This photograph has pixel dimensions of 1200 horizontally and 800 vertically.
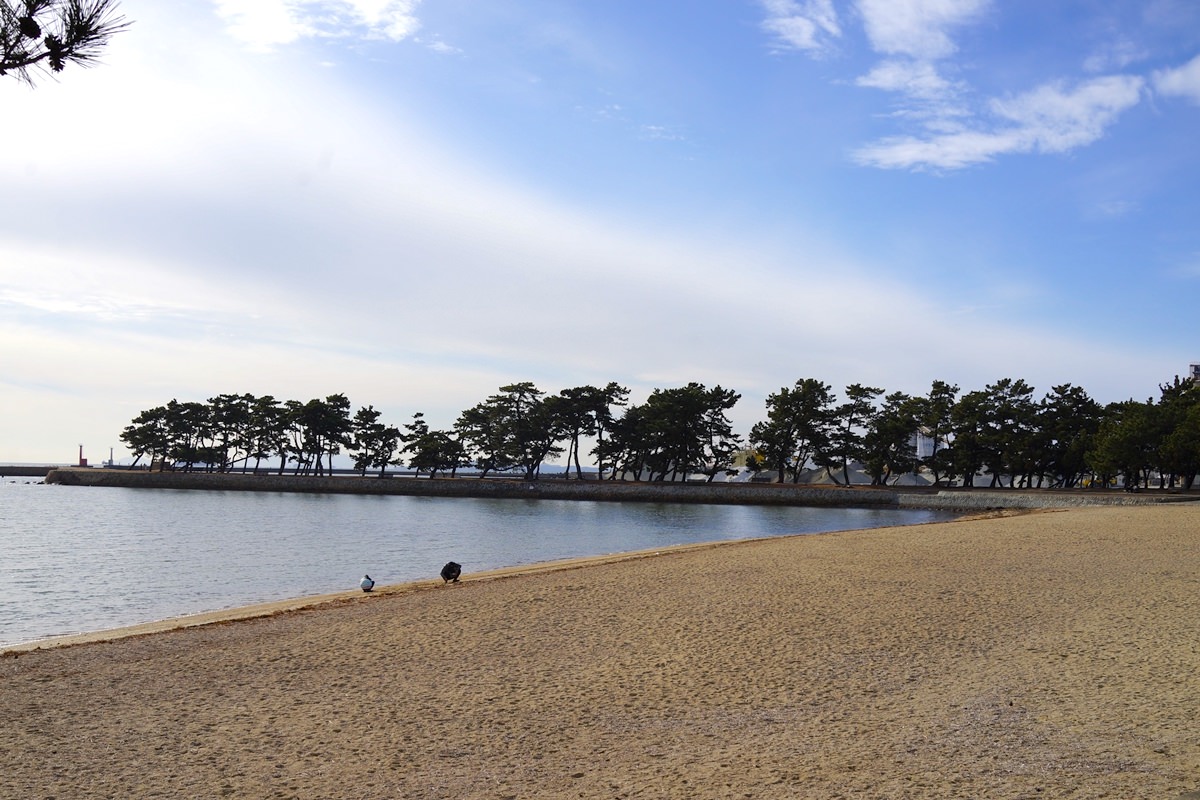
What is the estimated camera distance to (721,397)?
230 feet

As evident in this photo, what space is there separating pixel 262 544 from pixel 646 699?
80.7 feet

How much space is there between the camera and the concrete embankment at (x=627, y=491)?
5194 cm

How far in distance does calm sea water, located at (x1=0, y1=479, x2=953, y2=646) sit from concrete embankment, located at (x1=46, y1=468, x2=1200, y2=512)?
580 centimetres

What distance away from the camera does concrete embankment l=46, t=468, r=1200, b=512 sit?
170ft

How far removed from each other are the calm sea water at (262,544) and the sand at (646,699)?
6404mm

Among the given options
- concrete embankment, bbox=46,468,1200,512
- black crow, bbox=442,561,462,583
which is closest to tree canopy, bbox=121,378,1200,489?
concrete embankment, bbox=46,468,1200,512

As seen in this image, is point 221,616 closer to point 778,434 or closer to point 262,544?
point 262,544

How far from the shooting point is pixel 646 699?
7.34m

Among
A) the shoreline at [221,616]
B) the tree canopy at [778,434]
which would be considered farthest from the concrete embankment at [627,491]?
the shoreline at [221,616]

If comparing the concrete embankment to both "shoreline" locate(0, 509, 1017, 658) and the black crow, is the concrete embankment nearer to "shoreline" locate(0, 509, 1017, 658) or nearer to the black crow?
the black crow

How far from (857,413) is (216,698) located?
207 feet

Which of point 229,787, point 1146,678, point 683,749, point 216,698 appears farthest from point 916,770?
point 216,698

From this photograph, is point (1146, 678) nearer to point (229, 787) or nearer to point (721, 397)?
point (229, 787)

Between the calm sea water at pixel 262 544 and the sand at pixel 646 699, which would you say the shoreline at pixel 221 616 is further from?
the sand at pixel 646 699
